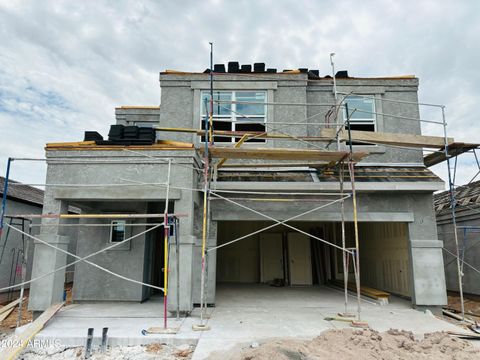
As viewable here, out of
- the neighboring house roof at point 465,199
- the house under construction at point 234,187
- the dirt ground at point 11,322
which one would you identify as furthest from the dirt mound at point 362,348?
the neighboring house roof at point 465,199

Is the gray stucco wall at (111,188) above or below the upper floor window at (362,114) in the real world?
below

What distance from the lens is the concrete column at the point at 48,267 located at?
7473 millimetres

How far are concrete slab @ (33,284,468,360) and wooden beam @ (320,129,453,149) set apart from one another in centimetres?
Answer: 432

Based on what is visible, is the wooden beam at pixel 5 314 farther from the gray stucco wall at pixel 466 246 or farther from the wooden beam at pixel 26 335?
the gray stucco wall at pixel 466 246

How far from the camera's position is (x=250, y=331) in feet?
21.3

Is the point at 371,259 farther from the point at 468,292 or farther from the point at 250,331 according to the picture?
the point at 250,331

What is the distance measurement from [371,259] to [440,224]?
9.97ft

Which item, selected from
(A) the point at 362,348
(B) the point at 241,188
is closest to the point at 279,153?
(B) the point at 241,188

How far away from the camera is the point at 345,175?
9750 millimetres

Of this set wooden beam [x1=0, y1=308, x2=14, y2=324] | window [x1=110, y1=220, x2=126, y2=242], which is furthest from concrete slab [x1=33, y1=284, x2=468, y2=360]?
window [x1=110, y1=220, x2=126, y2=242]

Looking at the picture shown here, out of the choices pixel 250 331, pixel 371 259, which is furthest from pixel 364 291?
pixel 250 331

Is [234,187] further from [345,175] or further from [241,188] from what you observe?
[345,175]

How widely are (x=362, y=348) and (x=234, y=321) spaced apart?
2.83m

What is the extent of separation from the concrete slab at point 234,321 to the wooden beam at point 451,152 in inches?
167
